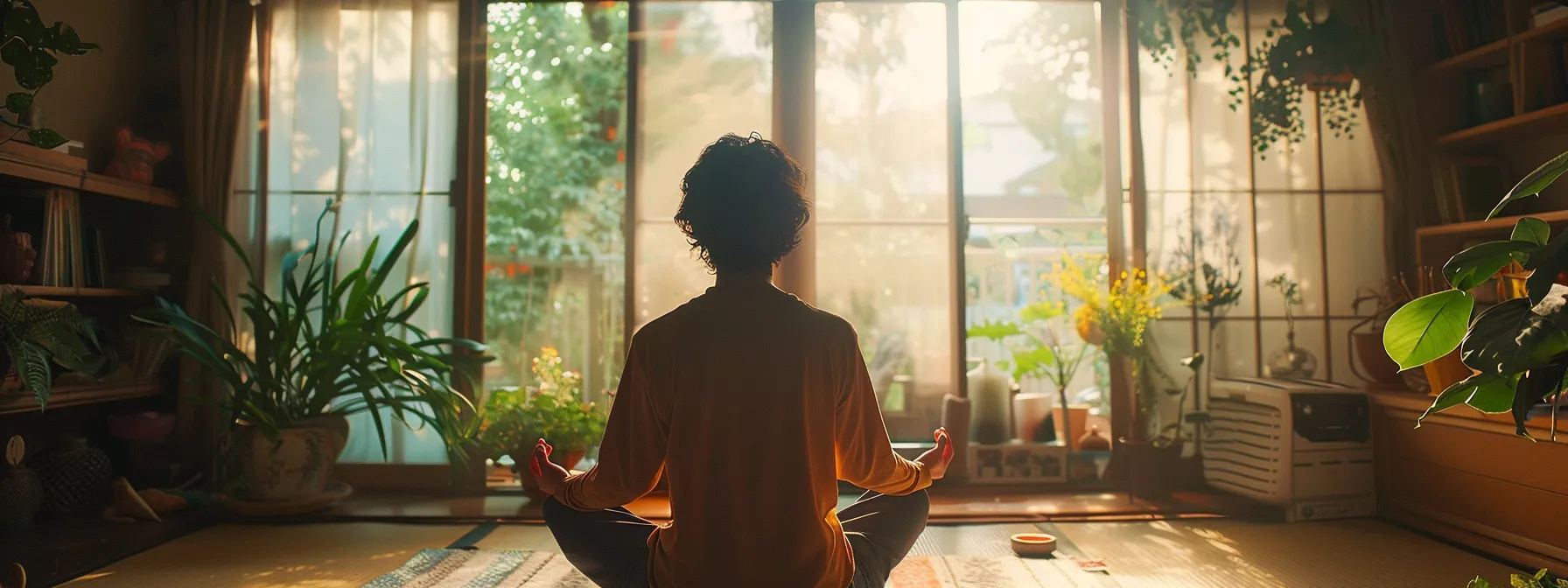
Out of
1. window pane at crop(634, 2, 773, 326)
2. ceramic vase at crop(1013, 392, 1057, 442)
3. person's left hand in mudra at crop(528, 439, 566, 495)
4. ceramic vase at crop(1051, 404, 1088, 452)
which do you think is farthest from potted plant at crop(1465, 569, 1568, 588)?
window pane at crop(634, 2, 773, 326)

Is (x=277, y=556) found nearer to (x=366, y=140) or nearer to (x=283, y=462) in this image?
(x=283, y=462)

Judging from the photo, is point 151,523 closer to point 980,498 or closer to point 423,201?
point 423,201

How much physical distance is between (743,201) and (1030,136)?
2.85 metres

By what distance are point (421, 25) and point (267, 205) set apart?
3.04 ft

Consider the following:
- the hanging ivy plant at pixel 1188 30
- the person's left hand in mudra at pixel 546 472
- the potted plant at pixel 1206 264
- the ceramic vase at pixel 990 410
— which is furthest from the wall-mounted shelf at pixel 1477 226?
the person's left hand in mudra at pixel 546 472

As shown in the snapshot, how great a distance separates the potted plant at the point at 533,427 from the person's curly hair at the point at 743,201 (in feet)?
7.34

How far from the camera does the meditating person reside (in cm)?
123

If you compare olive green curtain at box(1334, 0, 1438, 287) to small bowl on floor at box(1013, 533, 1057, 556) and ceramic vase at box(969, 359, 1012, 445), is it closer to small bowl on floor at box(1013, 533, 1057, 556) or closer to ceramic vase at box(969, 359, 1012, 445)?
ceramic vase at box(969, 359, 1012, 445)

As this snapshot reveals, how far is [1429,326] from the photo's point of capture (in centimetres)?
121

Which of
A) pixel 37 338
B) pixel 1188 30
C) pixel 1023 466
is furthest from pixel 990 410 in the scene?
pixel 37 338

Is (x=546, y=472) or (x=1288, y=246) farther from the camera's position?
(x=1288, y=246)

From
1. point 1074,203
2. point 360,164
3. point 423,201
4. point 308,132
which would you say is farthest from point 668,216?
point 1074,203

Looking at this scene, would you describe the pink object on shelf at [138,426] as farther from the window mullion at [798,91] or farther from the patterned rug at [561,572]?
the window mullion at [798,91]

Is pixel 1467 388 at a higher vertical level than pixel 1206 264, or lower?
lower
